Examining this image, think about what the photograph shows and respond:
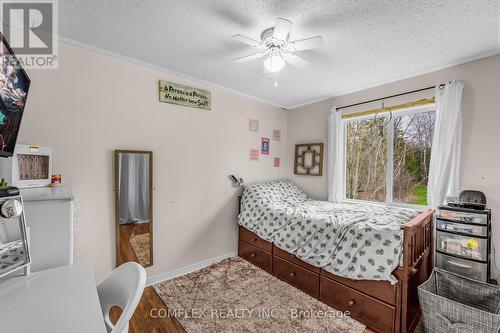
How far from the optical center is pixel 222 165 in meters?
2.85

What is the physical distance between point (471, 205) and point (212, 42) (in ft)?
8.75

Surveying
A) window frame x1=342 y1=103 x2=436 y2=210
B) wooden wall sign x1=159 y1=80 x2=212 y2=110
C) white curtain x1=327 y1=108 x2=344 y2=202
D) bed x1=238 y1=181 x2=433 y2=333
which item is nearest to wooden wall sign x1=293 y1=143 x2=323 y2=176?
white curtain x1=327 y1=108 x2=344 y2=202

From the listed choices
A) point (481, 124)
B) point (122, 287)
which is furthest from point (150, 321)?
point (481, 124)

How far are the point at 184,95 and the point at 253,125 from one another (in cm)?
112

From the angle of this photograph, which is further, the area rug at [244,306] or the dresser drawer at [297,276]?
the dresser drawer at [297,276]

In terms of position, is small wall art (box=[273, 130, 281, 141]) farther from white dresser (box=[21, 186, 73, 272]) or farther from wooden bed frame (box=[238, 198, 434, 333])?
white dresser (box=[21, 186, 73, 272])

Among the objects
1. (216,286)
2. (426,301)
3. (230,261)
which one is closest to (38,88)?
(216,286)

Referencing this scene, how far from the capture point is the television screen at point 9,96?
1.06m

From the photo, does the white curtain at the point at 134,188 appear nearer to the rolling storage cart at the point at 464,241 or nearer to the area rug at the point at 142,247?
the area rug at the point at 142,247

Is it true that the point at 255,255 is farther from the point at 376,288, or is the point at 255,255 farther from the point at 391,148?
the point at 391,148

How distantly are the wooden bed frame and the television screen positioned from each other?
7.79 ft

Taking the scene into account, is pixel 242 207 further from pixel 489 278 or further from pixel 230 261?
pixel 489 278

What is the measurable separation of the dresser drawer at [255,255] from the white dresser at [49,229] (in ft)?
6.45

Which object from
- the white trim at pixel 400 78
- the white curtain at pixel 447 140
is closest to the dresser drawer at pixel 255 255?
the white curtain at pixel 447 140
